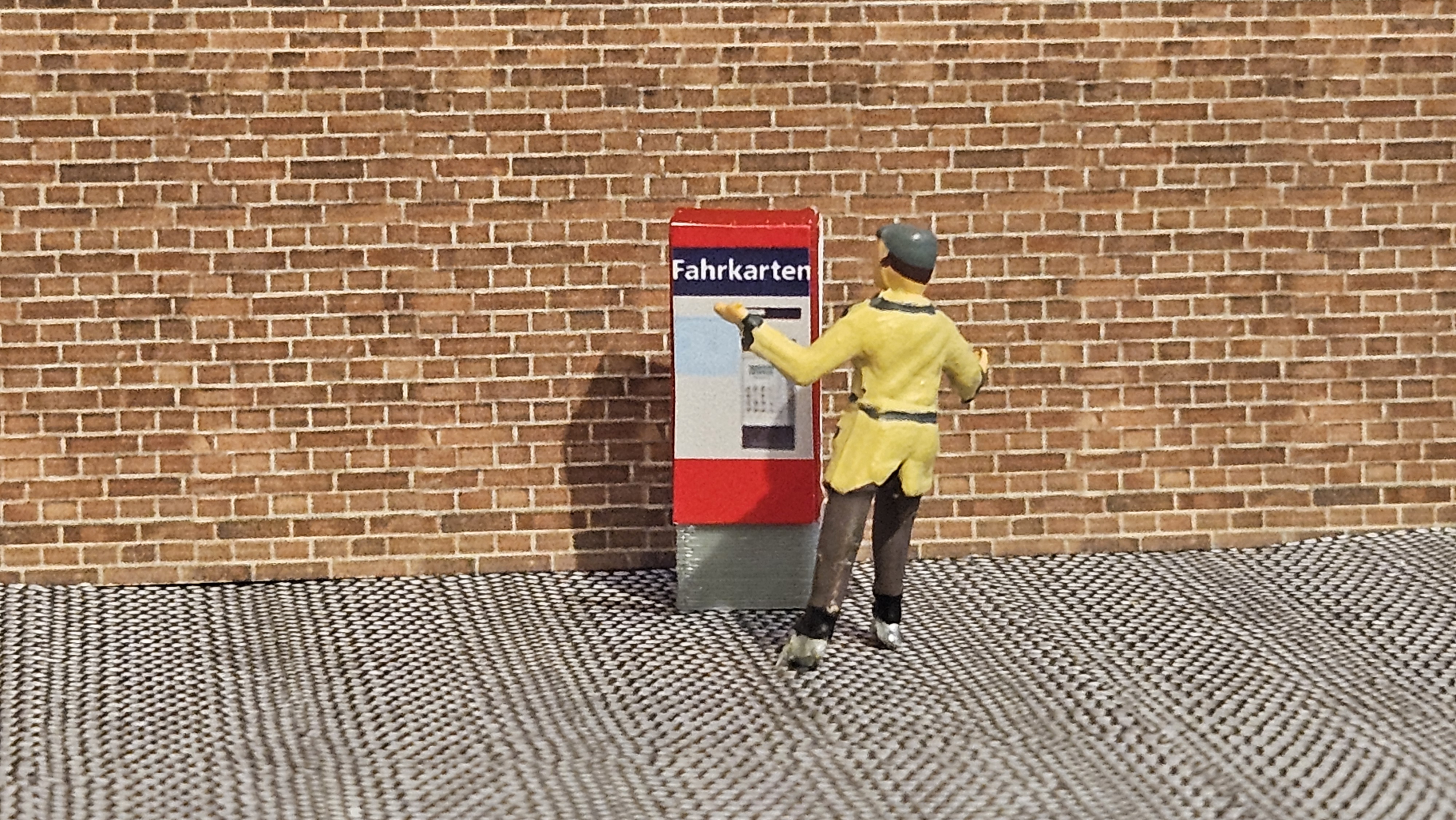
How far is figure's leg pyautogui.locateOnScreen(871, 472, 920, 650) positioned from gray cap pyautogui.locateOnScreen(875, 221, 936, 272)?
31.8 inches

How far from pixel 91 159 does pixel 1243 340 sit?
521 cm

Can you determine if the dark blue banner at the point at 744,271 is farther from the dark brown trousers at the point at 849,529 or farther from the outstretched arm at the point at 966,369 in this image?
the dark brown trousers at the point at 849,529

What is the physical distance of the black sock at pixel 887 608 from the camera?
8.34m

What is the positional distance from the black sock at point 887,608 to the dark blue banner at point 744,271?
50.3 inches

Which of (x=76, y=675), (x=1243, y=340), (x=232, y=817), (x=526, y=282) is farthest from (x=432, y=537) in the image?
(x=1243, y=340)

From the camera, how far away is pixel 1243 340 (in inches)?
387

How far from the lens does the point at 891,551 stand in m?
8.24

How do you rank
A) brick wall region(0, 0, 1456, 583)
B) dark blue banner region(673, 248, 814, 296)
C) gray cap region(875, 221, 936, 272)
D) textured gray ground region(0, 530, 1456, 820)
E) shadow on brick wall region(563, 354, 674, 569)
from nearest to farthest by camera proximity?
textured gray ground region(0, 530, 1456, 820) → gray cap region(875, 221, 936, 272) → dark blue banner region(673, 248, 814, 296) → brick wall region(0, 0, 1456, 583) → shadow on brick wall region(563, 354, 674, 569)

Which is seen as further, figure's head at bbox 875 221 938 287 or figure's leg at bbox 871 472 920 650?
figure's leg at bbox 871 472 920 650

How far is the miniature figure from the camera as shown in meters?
7.91

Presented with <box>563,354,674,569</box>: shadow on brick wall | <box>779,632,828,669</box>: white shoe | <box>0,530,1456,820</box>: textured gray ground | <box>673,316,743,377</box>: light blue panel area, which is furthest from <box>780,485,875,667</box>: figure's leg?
<box>563,354,674,569</box>: shadow on brick wall

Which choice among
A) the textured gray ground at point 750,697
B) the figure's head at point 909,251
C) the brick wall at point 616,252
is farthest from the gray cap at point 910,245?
the brick wall at point 616,252

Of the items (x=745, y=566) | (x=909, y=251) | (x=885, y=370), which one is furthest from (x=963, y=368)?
(x=745, y=566)

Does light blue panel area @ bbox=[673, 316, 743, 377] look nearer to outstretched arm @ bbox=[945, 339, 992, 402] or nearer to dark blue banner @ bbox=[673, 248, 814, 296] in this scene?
dark blue banner @ bbox=[673, 248, 814, 296]
